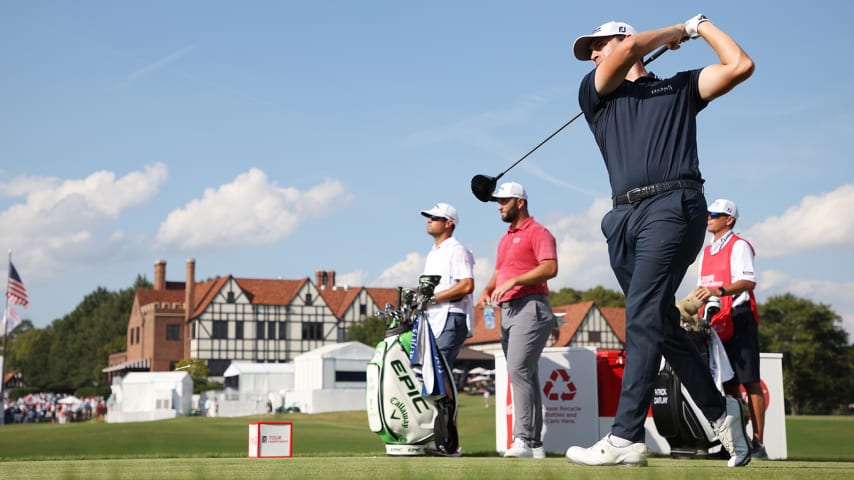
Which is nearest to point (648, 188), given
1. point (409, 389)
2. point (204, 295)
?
point (409, 389)

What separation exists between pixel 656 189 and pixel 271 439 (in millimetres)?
4387

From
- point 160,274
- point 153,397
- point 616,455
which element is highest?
point 160,274

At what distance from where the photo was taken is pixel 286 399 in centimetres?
6247

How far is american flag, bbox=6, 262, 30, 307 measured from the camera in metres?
42.8

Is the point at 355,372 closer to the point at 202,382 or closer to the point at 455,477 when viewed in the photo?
the point at 202,382

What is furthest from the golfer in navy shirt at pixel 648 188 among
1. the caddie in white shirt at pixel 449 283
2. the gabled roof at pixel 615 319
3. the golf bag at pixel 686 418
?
the gabled roof at pixel 615 319

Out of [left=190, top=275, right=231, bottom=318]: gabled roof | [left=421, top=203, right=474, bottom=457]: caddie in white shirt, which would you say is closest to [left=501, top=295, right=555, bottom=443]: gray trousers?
[left=421, top=203, right=474, bottom=457]: caddie in white shirt

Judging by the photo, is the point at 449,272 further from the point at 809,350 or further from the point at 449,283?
the point at 809,350

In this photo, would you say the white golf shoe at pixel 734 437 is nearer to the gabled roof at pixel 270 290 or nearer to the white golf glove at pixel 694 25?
the white golf glove at pixel 694 25

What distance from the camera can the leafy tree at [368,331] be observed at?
79.7m

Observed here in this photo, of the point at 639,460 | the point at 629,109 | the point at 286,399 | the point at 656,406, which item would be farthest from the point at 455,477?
the point at 286,399

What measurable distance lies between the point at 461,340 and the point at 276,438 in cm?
188

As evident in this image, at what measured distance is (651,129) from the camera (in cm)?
550

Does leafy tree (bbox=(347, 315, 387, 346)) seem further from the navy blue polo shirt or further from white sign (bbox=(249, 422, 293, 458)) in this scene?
the navy blue polo shirt
